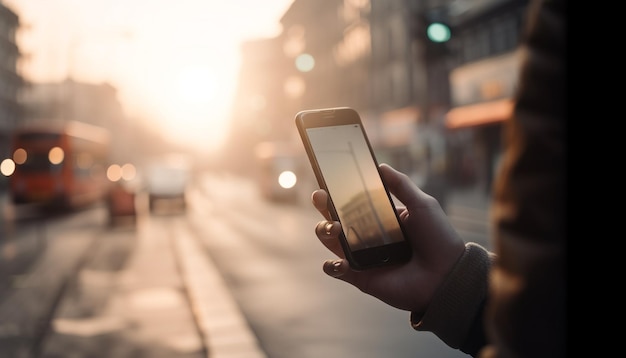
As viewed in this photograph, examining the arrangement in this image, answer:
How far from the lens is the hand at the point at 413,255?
6.64ft

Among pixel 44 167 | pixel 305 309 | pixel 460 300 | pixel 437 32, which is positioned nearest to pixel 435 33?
pixel 437 32

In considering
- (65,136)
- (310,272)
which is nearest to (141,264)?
(310,272)

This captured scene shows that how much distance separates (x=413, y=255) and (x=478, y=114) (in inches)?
1221

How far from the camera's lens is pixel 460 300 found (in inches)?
70.6

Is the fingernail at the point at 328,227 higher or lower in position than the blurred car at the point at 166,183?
higher

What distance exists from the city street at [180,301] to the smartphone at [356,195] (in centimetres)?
438

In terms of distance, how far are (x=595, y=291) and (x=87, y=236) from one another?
1952 cm

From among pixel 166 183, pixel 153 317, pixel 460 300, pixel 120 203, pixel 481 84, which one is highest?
pixel 460 300

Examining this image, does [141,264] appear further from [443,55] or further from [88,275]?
[443,55]

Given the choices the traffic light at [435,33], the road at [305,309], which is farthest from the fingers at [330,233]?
the traffic light at [435,33]

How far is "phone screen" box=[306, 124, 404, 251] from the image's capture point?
219cm

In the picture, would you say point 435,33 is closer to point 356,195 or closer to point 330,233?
point 356,195

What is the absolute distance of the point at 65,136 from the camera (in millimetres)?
27234

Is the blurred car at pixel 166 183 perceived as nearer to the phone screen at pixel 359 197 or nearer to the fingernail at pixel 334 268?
the phone screen at pixel 359 197
